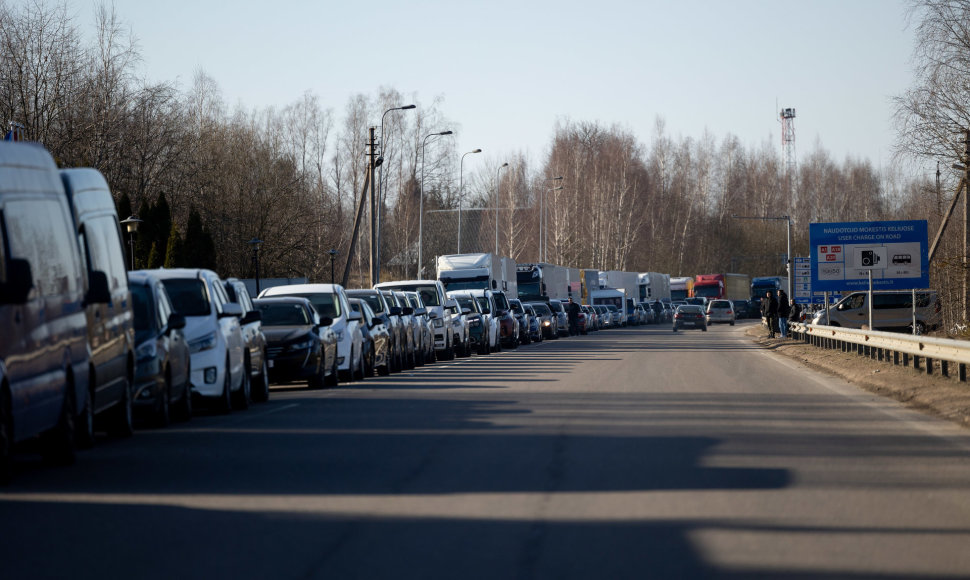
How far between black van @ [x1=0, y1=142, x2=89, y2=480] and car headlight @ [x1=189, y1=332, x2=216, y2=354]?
5.24m

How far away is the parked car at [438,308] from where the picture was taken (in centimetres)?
3494

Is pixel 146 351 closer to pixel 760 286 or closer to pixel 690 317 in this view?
pixel 690 317

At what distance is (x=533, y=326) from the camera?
5197 centimetres

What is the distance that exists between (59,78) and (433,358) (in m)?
21.3

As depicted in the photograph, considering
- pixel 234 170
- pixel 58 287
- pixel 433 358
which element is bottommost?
pixel 433 358

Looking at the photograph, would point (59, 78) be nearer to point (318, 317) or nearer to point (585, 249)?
point (318, 317)

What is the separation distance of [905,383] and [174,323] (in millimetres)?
11666

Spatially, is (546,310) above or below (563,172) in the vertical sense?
below

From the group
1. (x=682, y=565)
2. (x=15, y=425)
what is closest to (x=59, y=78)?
(x=15, y=425)

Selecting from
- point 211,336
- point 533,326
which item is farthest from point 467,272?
point 211,336

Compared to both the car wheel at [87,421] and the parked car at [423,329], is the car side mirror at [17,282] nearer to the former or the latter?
the car wheel at [87,421]

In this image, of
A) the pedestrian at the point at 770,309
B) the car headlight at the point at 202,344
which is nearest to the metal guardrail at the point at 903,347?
the pedestrian at the point at 770,309

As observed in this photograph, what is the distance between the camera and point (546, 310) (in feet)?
191

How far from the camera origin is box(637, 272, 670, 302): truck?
98438 mm
